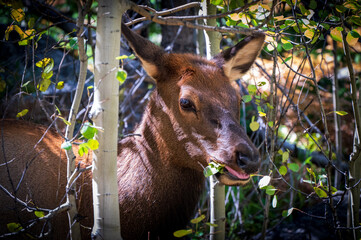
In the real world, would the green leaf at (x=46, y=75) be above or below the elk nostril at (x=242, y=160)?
above

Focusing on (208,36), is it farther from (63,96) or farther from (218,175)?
(63,96)

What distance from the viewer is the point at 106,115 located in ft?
7.30

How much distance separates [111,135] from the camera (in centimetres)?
227

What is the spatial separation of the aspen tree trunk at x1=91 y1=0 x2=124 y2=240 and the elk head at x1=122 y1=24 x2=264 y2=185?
0.59 metres

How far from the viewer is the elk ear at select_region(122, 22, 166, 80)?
2968mm

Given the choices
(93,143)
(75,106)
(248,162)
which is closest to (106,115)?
(93,143)

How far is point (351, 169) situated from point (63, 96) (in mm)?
4674

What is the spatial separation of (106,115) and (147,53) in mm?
1109

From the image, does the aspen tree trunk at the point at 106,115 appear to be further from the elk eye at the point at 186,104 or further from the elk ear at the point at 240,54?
the elk ear at the point at 240,54

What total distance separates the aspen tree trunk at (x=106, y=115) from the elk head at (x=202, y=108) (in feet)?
1.95

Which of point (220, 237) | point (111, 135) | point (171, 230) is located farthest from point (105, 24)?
point (220, 237)

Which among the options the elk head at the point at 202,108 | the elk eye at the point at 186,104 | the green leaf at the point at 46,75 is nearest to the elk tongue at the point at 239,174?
the elk head at the point at 202,108

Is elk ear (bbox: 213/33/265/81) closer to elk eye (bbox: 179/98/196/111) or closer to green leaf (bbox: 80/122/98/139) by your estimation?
elk eye (bbox: 179/98/196/111)

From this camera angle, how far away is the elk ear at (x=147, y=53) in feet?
9.74
